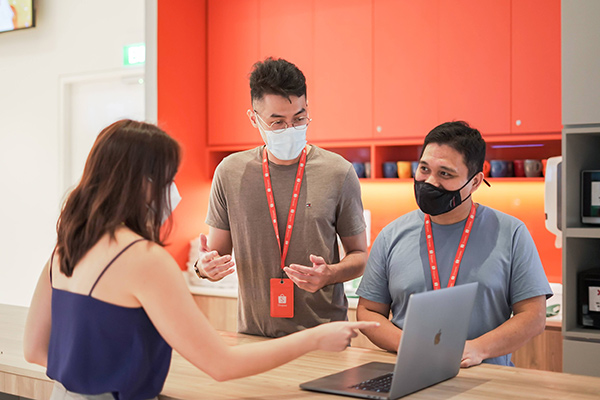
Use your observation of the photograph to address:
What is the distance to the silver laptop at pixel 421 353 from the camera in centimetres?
148

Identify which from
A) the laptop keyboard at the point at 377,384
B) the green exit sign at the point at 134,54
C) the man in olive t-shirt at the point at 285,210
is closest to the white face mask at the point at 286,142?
the man in olive t-shirt at the point at 285,210

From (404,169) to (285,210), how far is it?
6.93 feet

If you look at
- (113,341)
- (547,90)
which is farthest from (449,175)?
(547,90)

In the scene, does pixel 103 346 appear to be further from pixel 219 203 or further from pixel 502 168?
pixel 502 168

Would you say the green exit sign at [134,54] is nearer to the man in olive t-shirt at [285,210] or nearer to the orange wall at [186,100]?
the orange wall at [186,100]

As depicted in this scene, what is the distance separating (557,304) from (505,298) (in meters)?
1.58

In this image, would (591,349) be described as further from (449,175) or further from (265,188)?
(265,188)

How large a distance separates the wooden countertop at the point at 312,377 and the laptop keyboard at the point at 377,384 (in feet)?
0.23

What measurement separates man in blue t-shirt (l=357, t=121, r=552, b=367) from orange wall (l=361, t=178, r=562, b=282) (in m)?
1.99

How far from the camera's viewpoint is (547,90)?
384cm

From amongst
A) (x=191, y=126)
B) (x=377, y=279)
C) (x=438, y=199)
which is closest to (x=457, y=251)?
(x=438, y=199)

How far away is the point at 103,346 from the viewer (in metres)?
1.41

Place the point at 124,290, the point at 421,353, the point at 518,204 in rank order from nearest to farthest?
1. the point at 124,290
2. the point at 421,353
3. the point at 518,204

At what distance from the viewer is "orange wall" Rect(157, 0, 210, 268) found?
183 inches
